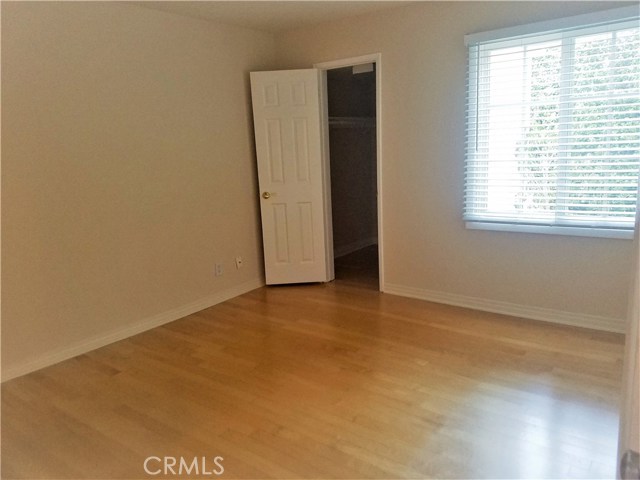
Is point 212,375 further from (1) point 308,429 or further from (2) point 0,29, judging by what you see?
(2) point 0,29

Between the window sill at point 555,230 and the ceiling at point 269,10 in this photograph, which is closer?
the window sill at point 555,230

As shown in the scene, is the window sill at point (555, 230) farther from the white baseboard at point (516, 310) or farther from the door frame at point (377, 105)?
the door frame at point (377, 105)

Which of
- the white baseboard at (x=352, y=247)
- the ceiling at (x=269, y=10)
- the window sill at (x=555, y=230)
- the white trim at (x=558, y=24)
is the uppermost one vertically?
the ceiling at (x=269, y=10)

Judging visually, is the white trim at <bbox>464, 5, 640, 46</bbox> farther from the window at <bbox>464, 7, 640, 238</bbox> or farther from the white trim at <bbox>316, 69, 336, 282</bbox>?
the white trim at <bbox>316, 69, 336, 282</bbox>

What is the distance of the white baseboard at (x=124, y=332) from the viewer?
3049 millimetres

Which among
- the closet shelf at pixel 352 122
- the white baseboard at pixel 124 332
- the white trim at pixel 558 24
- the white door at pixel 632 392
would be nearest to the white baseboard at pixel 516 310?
the white baseboard at pixel 124 332

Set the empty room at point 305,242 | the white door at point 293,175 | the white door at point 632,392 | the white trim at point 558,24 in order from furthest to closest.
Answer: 1. the white door at point 293,175
2. the white trim at point 558,24
3. the empty room at point 305,242
4. the white door at point 632,392

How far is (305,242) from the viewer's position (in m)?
4.67

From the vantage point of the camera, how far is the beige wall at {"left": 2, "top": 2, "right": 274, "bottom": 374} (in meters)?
2.96

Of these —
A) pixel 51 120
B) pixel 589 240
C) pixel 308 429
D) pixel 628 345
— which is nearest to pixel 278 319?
pixel 308 429

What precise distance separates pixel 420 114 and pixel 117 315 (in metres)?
2.92

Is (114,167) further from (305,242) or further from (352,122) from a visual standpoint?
(352,122)

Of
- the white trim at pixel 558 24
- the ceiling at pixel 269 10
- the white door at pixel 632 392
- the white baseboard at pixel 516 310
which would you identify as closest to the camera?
the white door at pixel 632 392

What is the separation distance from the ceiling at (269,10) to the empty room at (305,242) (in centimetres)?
3
